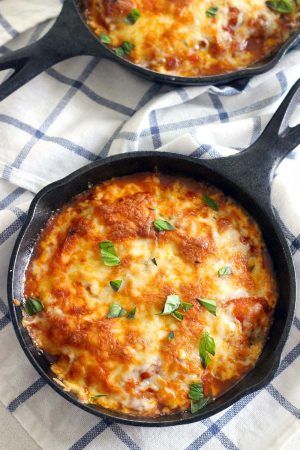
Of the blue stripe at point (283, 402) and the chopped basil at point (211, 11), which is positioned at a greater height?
the chopped basil at point (211, 11)

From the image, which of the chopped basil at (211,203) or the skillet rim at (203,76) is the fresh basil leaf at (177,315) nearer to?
the chopped basil at (211,203)

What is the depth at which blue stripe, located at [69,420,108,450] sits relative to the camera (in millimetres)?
3678

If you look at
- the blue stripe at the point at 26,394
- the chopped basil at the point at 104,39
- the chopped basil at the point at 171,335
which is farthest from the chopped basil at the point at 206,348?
the chopped basil at the point at 104,39

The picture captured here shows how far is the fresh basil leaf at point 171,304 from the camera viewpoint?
11.2 ft

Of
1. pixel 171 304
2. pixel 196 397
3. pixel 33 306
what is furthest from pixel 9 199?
pixel 196 397

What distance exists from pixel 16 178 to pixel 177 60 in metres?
1.10

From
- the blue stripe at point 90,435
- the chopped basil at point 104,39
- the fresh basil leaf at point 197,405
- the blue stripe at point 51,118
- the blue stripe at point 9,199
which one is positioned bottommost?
the blue stripe at point 90,435

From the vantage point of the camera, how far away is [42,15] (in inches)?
167

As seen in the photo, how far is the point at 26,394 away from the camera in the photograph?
3748 millimetres

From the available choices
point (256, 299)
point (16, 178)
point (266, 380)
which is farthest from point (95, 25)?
point (266, 380)

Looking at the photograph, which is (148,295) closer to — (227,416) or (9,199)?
(227,416)

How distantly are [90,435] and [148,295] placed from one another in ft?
2.69

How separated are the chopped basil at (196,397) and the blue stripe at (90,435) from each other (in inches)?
21.8

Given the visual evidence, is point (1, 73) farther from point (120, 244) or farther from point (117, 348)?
point (117, 348)
